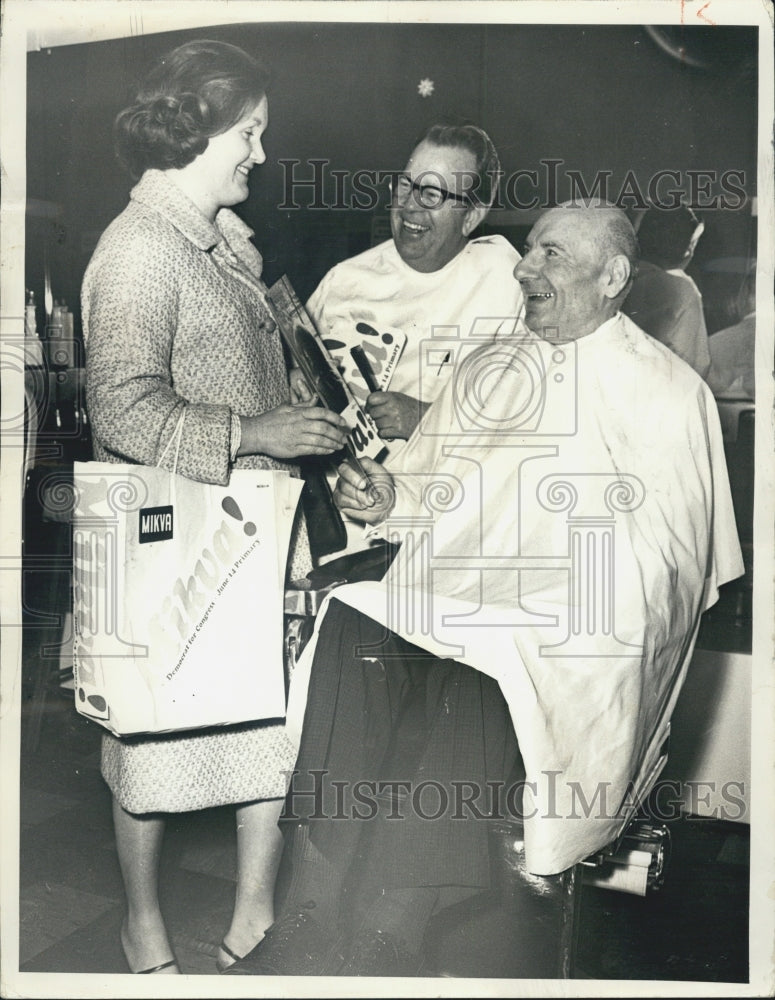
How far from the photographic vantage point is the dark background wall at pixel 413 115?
2.29m

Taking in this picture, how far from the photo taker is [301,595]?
2320 millimetres

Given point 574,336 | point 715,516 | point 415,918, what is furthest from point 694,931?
point 574,336

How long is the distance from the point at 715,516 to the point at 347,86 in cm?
129

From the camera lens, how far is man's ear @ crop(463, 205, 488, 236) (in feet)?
7.56

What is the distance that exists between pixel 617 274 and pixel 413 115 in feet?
1.91

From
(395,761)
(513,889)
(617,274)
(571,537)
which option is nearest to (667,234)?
(617,274)

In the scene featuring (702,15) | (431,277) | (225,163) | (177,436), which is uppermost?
(702,15)

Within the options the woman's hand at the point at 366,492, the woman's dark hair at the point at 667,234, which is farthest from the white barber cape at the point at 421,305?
the woman's dark hair at the point at 667,234

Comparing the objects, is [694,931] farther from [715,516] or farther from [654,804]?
[715,516]

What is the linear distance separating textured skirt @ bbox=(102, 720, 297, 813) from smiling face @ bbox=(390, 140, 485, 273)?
3.71ft

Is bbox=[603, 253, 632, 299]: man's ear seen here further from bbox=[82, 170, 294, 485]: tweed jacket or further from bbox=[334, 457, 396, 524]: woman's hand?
bbox=[82, 170, 294, 485]: tweed jacket

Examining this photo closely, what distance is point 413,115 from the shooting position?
7.52 feet

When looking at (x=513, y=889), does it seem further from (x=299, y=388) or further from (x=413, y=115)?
(x=413, y=115)

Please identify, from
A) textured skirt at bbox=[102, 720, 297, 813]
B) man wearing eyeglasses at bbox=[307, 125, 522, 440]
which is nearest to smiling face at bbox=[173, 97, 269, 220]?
man wearing eyeglasses at bbox=[307, 125, 522, 440]
